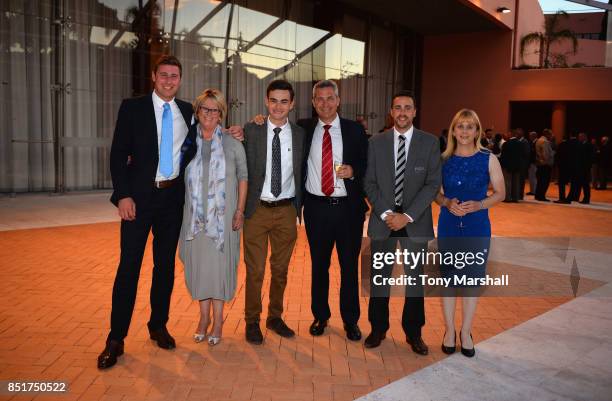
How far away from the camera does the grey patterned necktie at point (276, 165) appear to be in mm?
3932

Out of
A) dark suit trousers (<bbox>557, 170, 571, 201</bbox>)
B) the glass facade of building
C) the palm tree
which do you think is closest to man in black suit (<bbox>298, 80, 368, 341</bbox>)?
the glass facade of building

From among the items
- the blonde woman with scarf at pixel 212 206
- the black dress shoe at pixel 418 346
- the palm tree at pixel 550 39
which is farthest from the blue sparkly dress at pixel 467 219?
the palm tree at pixel 550 39

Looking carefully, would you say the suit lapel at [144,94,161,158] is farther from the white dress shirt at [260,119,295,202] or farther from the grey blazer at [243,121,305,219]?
the white dress shirt at [260,119,295,202]

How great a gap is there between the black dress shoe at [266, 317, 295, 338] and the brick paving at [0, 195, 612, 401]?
0.05m

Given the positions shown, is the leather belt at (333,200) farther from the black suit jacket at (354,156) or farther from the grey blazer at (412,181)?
the grey blazer at (412,181)

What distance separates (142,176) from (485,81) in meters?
19.5

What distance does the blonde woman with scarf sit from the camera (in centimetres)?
373

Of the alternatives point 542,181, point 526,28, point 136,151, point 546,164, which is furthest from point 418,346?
point 526,28

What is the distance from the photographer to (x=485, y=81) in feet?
68.6

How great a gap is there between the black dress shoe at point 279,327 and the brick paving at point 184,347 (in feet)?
0.15

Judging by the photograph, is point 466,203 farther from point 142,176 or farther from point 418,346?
point 142,176

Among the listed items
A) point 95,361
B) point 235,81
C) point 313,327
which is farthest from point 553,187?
point 95,361

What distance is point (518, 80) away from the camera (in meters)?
20.3

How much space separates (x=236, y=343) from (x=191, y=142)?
1.43 m
